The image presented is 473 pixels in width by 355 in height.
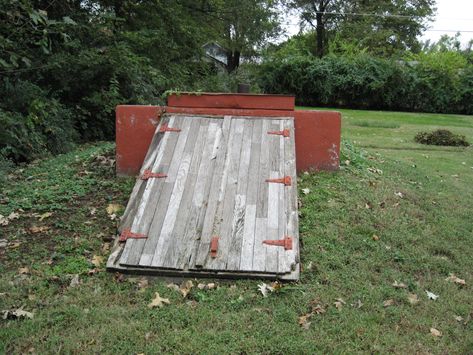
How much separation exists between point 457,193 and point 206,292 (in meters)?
5.04

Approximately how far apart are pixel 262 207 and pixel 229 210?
1.11 feet

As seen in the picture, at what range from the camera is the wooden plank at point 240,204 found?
455 cm

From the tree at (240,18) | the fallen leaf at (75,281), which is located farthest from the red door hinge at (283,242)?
the tree at (240,18)

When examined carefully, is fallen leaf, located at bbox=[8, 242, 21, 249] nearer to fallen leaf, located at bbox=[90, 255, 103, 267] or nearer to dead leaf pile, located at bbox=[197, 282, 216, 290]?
fallen leaf, located at bbox=[90, 255, 103, 267]

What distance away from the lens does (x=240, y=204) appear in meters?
5.09

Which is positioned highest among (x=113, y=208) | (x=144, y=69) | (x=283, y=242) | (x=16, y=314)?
(x=144, y=69)

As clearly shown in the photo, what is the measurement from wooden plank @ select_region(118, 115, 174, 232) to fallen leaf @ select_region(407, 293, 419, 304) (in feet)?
8.84

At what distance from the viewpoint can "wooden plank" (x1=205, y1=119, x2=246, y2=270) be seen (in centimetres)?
454

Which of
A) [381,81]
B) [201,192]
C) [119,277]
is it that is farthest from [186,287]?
[381,81]

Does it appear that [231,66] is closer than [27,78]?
No

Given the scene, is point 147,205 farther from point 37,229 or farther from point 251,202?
point 37,229

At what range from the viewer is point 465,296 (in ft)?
→ 14.6

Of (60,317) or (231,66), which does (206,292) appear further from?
(231,66)

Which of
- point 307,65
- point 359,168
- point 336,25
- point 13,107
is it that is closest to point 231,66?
point 307,65
